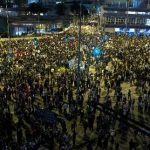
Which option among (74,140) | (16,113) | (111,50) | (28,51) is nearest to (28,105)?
(16,113)

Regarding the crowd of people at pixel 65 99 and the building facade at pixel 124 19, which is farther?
the building facade at pixel 124 19

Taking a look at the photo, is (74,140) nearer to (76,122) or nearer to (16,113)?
(76,122)

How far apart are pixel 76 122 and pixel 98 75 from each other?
13733mm

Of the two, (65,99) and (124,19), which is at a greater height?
(65,99)

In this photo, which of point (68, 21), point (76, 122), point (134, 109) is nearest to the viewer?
point (76, 122)

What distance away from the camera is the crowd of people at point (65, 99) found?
20281mm

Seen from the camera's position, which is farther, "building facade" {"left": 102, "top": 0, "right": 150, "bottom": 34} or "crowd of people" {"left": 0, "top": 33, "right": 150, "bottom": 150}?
"building facade" {"left": 102, "top": 0, "right": 150, "bottom": 34}

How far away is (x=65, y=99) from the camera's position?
2978cm

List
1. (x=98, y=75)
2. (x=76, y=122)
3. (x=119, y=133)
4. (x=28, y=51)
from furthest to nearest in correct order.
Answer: (x=28, y=51) < (x=98, y=75) < (x=76, y=122) < (x=119, y=133)

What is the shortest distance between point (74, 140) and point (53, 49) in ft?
107

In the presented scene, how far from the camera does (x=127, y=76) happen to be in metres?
37.6

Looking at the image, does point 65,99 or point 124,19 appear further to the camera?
point 124,19

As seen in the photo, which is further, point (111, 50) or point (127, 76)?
point (111, 50)

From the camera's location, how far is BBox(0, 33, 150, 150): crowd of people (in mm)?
20281
